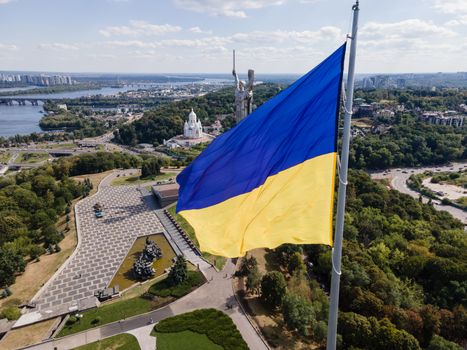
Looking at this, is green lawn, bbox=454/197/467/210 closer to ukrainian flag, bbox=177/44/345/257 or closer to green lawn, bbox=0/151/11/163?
ukrainian flag, bbox=177/44/345/257

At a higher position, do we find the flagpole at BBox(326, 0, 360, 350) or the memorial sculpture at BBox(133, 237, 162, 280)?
the flagpole at BBox(326, 0, 360, 350)

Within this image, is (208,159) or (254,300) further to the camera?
(254,300)

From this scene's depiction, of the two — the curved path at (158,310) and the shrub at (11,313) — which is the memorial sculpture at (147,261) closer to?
the curved path at (158,310)

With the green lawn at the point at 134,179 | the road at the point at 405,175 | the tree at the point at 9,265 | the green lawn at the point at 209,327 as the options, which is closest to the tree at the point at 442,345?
the green lawn at the point at 209,327

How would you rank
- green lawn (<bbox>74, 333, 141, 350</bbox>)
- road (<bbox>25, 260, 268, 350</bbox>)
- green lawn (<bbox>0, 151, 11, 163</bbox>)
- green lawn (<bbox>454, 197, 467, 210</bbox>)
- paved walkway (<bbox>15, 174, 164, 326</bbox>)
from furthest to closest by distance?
1. green lawn (<bbox>0, 151, 11, 163</bbox>)
2. green lawn (<bbox>454, 197, 467, 210</bbox>)
3. paved walkway (<bbox>15, 174, 164, 326</bbox>)
4. road (<bbox>25, 260, 268, 350</bbox>)
5. green lawn (<bbox>74, 333, 141, 350</bbox>)

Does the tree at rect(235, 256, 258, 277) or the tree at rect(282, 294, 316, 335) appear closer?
the tree at rect(282, 294, 316, 335)

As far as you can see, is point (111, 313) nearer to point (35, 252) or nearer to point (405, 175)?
point (35, 252)

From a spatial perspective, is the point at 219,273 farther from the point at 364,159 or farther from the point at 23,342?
the point at 364,159

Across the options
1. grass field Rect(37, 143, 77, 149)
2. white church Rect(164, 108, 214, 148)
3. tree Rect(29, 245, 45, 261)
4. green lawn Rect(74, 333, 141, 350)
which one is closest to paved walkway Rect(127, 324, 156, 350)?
green lawn Rect(74, 333, 141, 350)

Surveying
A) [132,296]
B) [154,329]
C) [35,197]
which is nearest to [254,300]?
[154,329]
